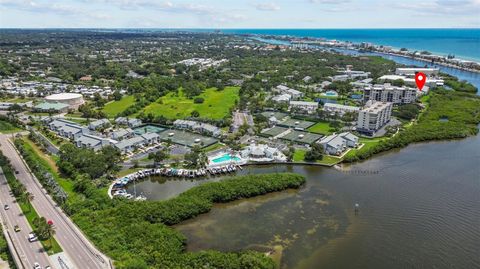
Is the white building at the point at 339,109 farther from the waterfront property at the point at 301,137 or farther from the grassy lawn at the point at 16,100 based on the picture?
the grassy lawn at the point at 16,100

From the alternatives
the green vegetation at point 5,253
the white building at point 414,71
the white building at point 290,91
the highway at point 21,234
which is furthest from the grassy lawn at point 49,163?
the white building at point 414,71

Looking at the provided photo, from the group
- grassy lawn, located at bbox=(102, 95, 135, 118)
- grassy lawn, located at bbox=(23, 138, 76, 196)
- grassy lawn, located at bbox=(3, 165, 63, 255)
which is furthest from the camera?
grassy lawn, located at bbox=(102, 95, 135, 118)

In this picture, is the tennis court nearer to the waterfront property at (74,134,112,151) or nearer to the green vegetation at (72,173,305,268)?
the green vegetation at (72,173,305,268)

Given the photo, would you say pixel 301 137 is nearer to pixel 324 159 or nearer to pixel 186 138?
pixel 324 159

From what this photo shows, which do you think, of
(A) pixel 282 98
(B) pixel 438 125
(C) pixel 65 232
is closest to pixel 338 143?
(B) pixel 438 125

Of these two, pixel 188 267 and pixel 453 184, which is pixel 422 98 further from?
pixel 188 267

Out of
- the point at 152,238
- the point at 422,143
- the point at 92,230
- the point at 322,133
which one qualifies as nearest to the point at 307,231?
the point at 152,238

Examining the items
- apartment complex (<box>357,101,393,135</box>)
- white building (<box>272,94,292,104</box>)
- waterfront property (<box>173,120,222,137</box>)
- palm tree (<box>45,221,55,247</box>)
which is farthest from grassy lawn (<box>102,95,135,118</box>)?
apartment complex (<box>357,101,393,135</box>)
